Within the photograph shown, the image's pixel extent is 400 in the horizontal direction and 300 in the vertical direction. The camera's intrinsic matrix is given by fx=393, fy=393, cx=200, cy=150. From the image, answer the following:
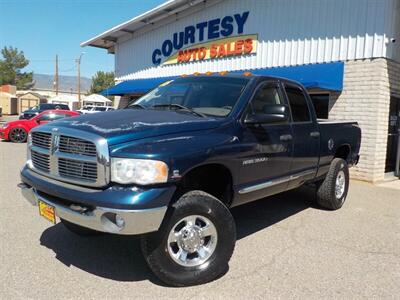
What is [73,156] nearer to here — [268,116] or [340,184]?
[268,116]

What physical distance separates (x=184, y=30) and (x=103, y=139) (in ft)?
41.2

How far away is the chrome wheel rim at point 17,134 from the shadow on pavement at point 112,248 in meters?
12.7

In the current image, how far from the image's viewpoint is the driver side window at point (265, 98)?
445cm

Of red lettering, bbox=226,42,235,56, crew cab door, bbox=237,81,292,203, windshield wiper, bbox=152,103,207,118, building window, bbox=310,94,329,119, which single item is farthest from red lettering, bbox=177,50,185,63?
windshield wiper, bbox=152,103,207,118

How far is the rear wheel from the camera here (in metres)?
16.3

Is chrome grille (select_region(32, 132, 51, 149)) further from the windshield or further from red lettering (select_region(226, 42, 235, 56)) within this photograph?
red lettering (select_region(226, 42, 235, 56))

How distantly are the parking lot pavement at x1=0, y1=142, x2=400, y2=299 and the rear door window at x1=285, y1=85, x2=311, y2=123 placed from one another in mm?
1538

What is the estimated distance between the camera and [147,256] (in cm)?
342

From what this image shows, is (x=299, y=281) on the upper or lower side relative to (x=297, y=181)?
lower

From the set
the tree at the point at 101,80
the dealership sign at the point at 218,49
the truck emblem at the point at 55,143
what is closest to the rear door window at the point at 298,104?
the truck emblem at the point at 55,143

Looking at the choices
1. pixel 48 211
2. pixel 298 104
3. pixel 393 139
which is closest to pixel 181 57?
A: pixel 393 139

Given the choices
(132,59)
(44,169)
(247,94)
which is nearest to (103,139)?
(44,169)

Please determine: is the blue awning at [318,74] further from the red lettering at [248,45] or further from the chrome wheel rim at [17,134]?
the chrome wheel rim at [17,134]

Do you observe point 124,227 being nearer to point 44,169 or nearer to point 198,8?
point 44,169
